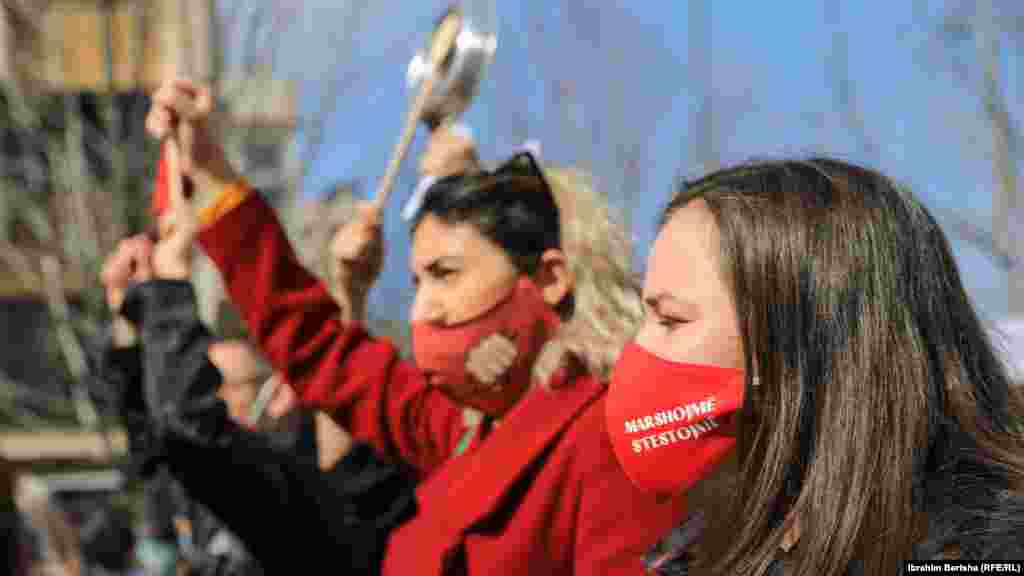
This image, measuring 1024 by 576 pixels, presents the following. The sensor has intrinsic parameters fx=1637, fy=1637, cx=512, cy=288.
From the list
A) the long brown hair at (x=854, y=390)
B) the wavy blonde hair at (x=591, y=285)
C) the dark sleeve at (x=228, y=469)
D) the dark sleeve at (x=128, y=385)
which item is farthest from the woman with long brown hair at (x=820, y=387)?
the dark sleeve at (x=128, y=385)

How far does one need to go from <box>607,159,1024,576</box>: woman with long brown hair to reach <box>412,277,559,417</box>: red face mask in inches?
38.4

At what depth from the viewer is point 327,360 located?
11.9ft

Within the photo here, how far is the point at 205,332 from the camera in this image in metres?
3.48

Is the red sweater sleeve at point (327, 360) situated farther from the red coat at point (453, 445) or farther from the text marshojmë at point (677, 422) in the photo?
the text marshojmë at point (677, 422)

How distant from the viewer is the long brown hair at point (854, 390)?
1761 mm

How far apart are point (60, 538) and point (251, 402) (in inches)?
30.8

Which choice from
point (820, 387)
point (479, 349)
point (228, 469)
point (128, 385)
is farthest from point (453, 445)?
point (820, 387)

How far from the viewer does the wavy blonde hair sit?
2.93 meters

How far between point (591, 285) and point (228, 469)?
90 centimetres

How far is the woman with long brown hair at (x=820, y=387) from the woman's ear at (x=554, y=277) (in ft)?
3.41

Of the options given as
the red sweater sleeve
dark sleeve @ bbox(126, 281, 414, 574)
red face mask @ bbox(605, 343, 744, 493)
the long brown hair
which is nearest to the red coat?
the red sweater sleeve

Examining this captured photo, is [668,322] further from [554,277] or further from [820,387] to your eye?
[554,277]

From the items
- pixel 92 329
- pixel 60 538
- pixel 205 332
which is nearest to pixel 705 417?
pixel 205 332

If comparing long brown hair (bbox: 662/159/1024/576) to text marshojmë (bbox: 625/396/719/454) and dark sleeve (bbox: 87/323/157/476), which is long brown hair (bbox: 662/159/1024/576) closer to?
text marshojmë (bbox: 625/396/719/454)
